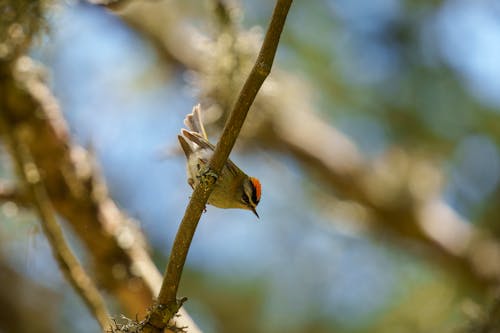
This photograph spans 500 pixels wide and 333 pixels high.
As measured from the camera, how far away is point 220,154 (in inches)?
70.2

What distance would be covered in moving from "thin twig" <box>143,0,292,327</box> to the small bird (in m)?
0.59

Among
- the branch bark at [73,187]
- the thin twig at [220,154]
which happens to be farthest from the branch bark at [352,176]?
the thin twig at [220,154]

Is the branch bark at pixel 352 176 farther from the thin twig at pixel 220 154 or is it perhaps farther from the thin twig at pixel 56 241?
A: the thin twig at pixel 220 154

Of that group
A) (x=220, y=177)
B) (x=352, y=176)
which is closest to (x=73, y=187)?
(x=220, y=177)

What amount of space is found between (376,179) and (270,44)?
Answer: 3.19 meters

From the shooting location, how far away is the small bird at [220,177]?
2.51 metres

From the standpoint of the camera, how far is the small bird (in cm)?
251

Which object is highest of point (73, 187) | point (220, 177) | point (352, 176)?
point (352, 176)

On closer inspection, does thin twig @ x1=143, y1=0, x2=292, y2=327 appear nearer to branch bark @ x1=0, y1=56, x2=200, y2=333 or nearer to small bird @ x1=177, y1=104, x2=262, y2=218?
small bird @ x1=177, y1=104, x2=262, y2=218

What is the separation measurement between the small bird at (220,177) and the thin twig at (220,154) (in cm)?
59

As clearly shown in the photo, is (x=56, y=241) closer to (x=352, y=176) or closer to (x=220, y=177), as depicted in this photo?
(x=220, y=177)

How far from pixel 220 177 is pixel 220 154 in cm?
67

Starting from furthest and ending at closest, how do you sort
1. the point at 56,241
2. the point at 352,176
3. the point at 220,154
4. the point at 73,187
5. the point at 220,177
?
1. the point at 352,176
2. the point at 73,187
3. the point at 56,241
4. the point at 220,177
5. the point at 220,154

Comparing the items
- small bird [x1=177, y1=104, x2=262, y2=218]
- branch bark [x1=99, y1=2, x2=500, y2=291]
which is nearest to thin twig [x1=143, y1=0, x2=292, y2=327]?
small bird [x1=177, y1=104, x2=262, y2=218]
